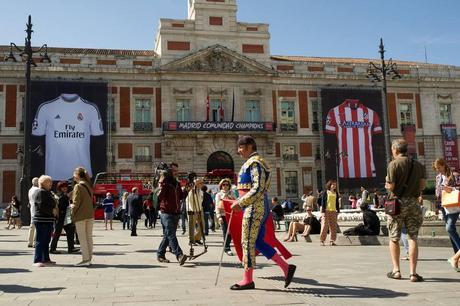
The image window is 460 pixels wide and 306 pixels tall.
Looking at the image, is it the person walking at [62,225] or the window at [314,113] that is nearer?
the person walking at [62,225]

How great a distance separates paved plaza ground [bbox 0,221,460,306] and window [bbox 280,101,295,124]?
1099 inches

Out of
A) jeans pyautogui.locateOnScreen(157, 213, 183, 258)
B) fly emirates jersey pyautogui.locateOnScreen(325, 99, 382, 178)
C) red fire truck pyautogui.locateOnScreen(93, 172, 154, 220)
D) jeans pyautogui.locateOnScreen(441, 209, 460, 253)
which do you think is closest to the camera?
jeans pyautogui.locateOnScreen(441, 209, 460, 253)

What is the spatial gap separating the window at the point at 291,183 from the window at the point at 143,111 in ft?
36.1

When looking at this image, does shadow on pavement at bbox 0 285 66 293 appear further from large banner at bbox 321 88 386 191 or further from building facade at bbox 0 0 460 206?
large banner at bbox 321 88 386 191

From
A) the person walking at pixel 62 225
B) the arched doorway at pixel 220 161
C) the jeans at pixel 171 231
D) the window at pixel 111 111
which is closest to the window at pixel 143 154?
the window at pixel 111 111

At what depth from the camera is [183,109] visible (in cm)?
3456

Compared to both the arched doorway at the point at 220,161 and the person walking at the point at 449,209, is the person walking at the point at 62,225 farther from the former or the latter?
the arched doorway at the point at 220,161

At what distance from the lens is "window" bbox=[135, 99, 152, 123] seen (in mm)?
34219

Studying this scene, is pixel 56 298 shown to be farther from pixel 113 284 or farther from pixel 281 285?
pixel 281 285

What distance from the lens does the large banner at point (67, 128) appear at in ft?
103

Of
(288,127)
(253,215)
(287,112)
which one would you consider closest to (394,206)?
(253,215)

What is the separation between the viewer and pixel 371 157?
35844 millimetres

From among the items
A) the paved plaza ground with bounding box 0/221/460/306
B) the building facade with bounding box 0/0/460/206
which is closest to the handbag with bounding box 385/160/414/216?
the paved plaza ground with bounding box 0/221/460/306

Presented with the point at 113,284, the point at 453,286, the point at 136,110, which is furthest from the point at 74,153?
the point at 453,286
